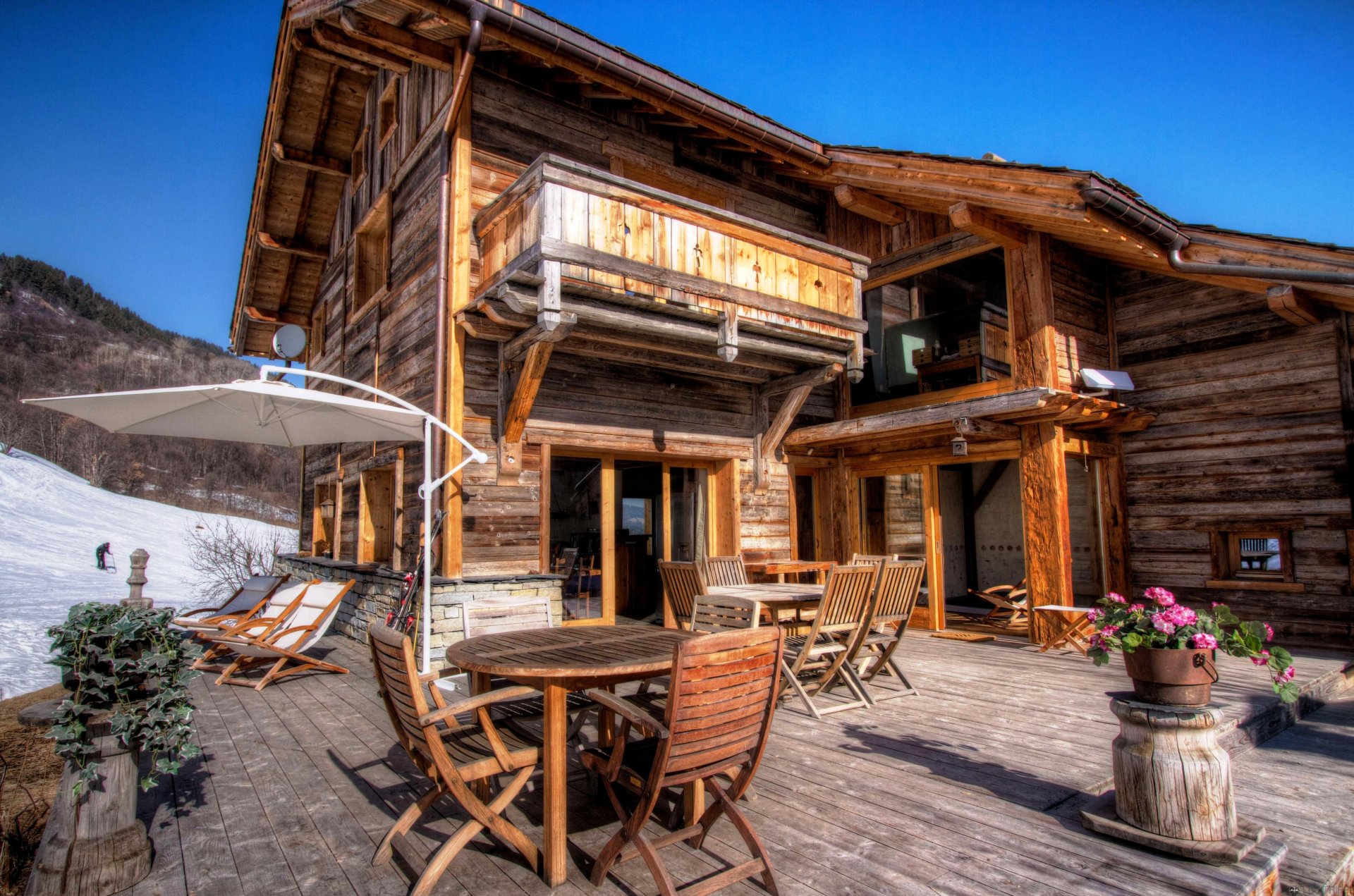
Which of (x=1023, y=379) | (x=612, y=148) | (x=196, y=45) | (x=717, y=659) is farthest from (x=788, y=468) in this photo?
(x=196, y=45)

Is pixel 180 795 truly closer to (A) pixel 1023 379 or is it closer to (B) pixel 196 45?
(A) pixel 1023 379

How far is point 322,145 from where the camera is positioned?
1085 centimetres

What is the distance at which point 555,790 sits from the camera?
107 inches

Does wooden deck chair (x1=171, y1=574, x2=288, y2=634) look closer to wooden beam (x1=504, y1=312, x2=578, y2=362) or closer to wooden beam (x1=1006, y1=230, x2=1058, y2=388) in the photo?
wooden beam (x1=504, y1=312, x2=578, y2=362)

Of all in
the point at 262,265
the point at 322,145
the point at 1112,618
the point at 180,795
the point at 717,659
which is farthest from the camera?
the point at 262,265

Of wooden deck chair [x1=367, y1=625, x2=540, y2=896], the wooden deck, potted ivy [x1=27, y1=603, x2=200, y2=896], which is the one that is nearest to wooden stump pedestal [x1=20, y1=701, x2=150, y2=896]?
potted ivy [x1=27, y1=603, x2=200, y2=896]

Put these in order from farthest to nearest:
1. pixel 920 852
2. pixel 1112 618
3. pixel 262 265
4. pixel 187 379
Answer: pixel 187 379, pixel 262 265, pixel 1112 618, pixel 920 852

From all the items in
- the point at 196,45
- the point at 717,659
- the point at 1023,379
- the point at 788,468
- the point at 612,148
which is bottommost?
the point at 717,659

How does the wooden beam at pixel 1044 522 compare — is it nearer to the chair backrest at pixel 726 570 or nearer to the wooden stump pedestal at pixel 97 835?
the chair backrest at pixel 726 570

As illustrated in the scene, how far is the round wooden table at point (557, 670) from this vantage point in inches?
106

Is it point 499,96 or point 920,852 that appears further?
point 499,96

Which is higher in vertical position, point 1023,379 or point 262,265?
point 262,265

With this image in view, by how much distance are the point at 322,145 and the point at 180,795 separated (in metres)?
9.93

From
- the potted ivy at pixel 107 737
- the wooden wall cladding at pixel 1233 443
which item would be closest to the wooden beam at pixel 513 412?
the potted ivy at pixel 107 737
